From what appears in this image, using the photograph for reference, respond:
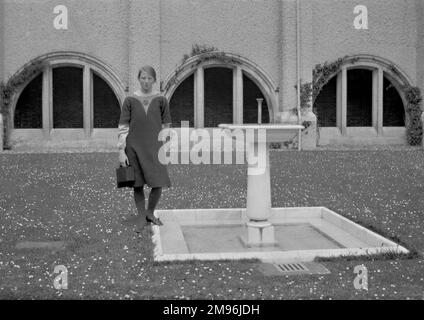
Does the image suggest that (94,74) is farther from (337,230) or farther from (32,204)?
(337,230)

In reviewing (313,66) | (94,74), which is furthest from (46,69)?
(313,66)

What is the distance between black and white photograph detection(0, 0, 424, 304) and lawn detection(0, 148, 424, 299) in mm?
29

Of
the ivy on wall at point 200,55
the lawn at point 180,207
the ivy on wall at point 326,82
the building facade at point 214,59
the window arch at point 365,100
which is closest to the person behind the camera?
the lawn at point 180,207

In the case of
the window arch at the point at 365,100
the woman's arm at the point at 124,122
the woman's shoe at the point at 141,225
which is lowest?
the woman's shoe at the point at 141,225

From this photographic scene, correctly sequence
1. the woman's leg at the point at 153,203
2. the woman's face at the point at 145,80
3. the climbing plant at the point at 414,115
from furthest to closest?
the climbing plant at the point at 414,115, the woman's leg at the point at 153,203, the woman's face at the point at 145,80

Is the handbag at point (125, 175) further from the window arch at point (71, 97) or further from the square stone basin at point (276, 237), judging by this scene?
the window arch at point (71, 97)

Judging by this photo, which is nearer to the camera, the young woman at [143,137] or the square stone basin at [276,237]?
the square stone basin at [276,237]

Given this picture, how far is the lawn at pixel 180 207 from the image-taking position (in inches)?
175

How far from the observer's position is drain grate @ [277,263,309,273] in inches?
196

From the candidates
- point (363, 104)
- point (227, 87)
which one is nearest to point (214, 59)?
point (227, 87)

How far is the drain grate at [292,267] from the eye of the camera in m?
4.98

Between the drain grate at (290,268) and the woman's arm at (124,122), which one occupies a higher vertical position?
the woman's arm at (124,122)

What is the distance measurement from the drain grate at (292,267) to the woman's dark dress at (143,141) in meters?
1.99
